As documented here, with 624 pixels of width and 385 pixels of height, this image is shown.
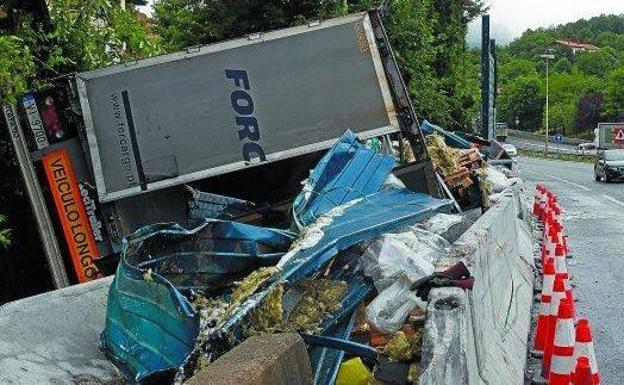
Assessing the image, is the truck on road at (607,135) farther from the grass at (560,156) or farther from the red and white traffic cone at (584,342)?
the red and white traffic cone at (584,342)

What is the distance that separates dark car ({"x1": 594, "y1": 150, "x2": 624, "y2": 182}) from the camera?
29391mm

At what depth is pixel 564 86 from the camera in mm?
138375

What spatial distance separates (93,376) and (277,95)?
14.7ft

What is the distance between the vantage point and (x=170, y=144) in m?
8.27

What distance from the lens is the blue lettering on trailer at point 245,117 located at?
830 cm

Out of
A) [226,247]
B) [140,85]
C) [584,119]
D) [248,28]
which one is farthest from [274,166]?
[584,119]

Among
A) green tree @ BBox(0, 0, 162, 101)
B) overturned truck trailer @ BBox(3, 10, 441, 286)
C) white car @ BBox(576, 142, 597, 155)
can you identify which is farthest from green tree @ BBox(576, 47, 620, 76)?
green tree @ BBox(0, 0, 162, 101)

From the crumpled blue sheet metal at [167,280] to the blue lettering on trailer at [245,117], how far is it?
3.30 metres

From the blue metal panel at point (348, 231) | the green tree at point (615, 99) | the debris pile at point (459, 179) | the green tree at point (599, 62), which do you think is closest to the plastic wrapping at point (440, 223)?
the blue metal panel at point (348, 231)

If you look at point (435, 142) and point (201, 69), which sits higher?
point (201, 69)

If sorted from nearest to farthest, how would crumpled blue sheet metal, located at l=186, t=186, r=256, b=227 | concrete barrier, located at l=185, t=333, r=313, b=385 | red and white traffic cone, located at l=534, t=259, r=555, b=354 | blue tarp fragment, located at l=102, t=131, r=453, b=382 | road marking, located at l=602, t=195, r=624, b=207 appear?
concrete barrier, located at l=185, t=333, r=313, b=385, blue tarp fragment, located at l=102, t=131, r=453, b=382, red and white traffic cone, located at l=534, t=259, r=555, b=354, crumpled blue sheet metal, located at l=186, t=186, r=256, b=227, road marking, located at l=602, t=195, r=624, b=207

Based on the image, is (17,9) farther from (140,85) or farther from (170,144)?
(170,144)

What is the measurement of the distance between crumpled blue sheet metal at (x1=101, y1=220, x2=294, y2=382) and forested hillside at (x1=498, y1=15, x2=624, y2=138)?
10335 centimetres

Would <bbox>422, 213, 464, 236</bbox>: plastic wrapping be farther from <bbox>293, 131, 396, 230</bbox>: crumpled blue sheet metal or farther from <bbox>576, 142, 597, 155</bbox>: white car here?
<bbox>576, 142, 597, 155</bbox>: white car
